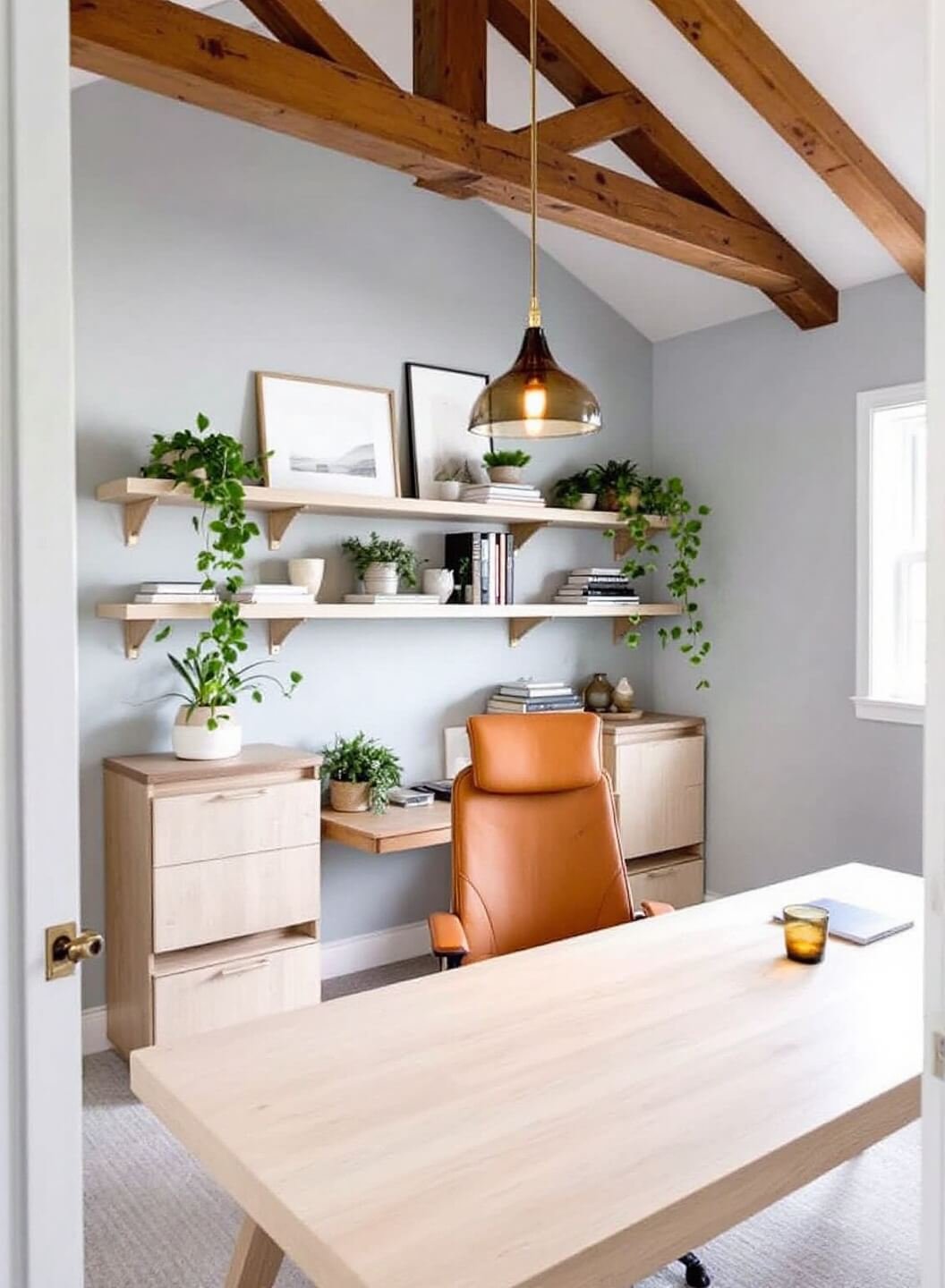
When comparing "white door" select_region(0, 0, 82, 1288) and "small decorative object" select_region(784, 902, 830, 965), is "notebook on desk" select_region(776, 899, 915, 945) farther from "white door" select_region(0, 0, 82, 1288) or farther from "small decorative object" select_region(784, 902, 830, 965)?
"white door" select_region(0, 0, 82, 1288)

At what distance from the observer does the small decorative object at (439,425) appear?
158 inches

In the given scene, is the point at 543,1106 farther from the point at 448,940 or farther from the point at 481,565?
the point at 481,565

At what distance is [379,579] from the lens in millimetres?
3740

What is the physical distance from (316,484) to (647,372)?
75.5 inches

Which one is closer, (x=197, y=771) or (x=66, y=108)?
(x=66, y=108)

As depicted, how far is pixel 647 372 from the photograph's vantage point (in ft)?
16.0

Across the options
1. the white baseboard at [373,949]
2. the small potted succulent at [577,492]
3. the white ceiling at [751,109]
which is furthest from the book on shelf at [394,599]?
the white ceiling at [751,109]

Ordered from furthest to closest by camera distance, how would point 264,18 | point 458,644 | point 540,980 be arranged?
1. point 458,644
2. point 264,18
3. point 540,980

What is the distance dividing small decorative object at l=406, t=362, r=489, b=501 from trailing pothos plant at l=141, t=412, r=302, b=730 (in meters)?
0.73

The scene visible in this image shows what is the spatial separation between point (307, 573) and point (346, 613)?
0.19m

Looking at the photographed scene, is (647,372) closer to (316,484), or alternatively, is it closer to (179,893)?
(316,484)

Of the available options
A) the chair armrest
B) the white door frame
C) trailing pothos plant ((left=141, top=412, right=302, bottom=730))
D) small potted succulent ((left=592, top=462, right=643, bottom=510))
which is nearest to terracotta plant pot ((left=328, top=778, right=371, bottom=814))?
trailing pothos plant ((left=141, top=412, right=302, bottom=730))

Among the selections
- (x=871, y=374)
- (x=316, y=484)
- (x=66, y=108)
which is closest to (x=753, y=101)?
(x=871, y=374)

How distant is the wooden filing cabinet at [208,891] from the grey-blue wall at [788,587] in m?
2.02
